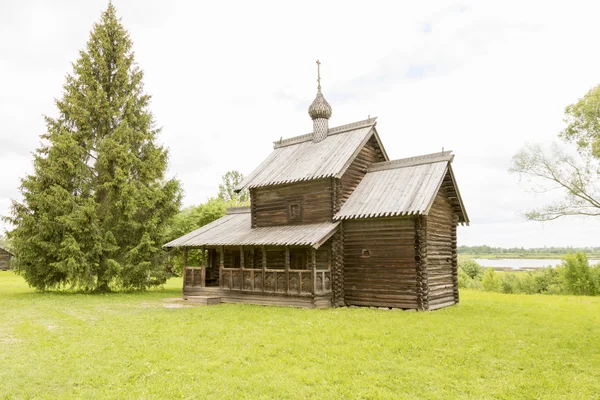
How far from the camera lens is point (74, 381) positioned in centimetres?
821

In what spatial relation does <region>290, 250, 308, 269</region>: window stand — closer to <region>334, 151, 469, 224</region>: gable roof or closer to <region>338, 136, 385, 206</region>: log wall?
<region>334, 151, 469, 224</region>: gable roof

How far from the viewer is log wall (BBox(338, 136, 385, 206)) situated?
20.8 m

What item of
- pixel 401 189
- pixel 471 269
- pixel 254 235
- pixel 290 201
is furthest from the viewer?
pixel 471 269

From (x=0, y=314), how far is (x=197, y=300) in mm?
8066

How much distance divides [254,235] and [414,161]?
29.0 ft

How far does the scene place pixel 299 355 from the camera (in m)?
10.0

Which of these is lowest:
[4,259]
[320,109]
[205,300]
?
[205,300]

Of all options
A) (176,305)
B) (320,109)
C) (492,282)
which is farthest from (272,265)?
(492,282)

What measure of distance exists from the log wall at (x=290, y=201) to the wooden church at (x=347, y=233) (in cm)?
5

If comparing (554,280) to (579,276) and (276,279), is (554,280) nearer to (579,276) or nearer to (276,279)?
(579,276)

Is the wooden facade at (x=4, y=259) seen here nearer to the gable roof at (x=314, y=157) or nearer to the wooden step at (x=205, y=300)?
the wooden step at (x=205, y=300)

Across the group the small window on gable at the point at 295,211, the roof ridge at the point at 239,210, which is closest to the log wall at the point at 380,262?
the small window on gable at the point at 295,211

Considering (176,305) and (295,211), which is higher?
(295,211)

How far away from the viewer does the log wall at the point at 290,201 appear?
67.2 ft
